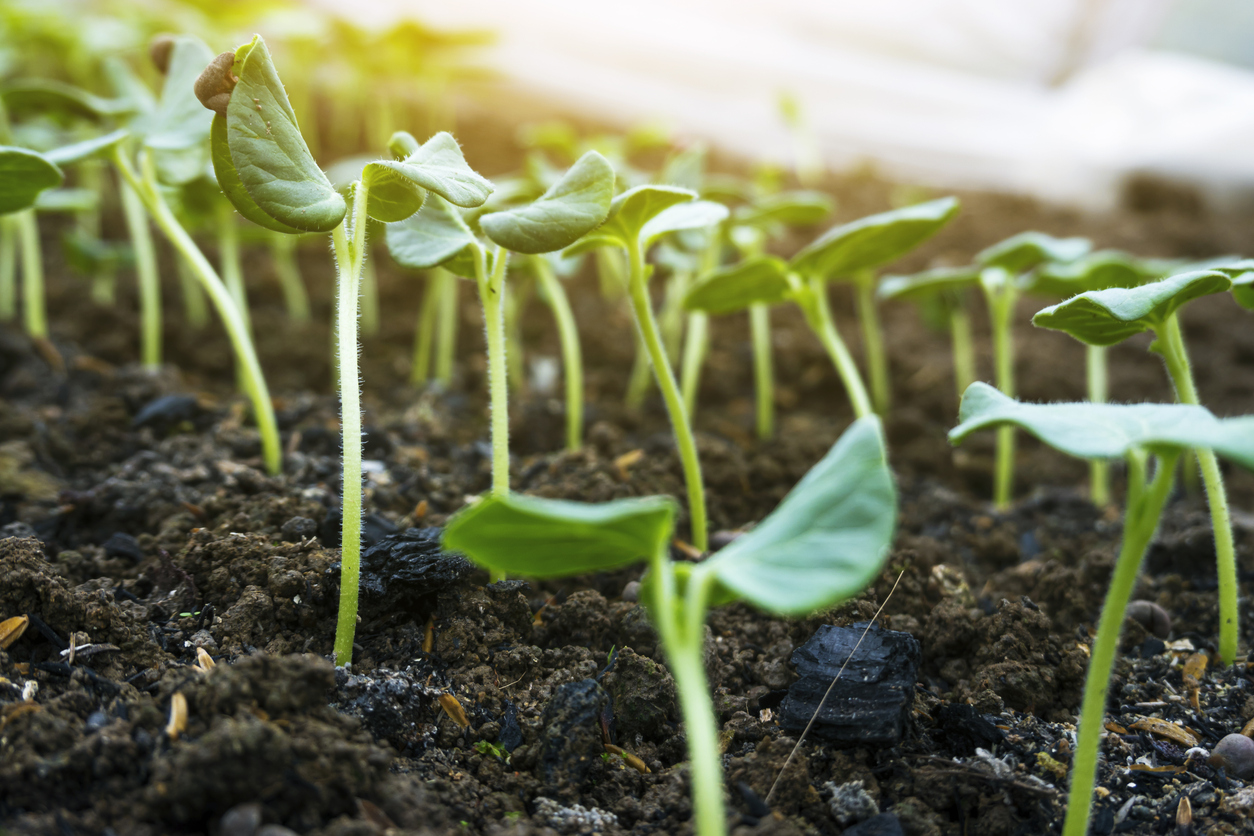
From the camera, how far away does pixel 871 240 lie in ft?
4.09

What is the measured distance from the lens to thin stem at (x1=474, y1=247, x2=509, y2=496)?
94 centimetres

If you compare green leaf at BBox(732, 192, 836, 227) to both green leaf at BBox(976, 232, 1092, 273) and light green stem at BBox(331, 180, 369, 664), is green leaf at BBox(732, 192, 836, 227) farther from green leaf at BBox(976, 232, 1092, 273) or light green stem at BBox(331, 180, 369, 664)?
light green stem at BBox(331, 180, 369, 664)

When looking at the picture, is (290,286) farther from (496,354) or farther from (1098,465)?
(1098,465)

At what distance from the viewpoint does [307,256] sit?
99.9 inches

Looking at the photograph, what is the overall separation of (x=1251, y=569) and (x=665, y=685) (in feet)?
3.18

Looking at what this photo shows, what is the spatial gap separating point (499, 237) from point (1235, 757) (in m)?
0.92

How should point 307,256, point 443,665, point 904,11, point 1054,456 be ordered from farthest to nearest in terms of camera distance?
1. point 904,11
2. point 307,256
3. point 1054,456
4. point 443,665

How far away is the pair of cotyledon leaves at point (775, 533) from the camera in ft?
1.76

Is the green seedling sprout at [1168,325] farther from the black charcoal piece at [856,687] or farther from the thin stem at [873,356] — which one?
the thin stem at [873,356]

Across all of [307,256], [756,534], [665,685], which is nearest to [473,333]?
[307,256]

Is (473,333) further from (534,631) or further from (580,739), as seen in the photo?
(580,739)

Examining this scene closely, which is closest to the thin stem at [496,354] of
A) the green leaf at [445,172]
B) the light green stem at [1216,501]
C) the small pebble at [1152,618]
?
the green leaf at [445,172]

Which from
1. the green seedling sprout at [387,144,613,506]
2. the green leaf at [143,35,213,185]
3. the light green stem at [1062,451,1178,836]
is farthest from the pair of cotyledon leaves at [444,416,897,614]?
the green leaf at [143,35,213,185]

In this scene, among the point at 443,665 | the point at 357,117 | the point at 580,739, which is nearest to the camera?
the point at 580,739
